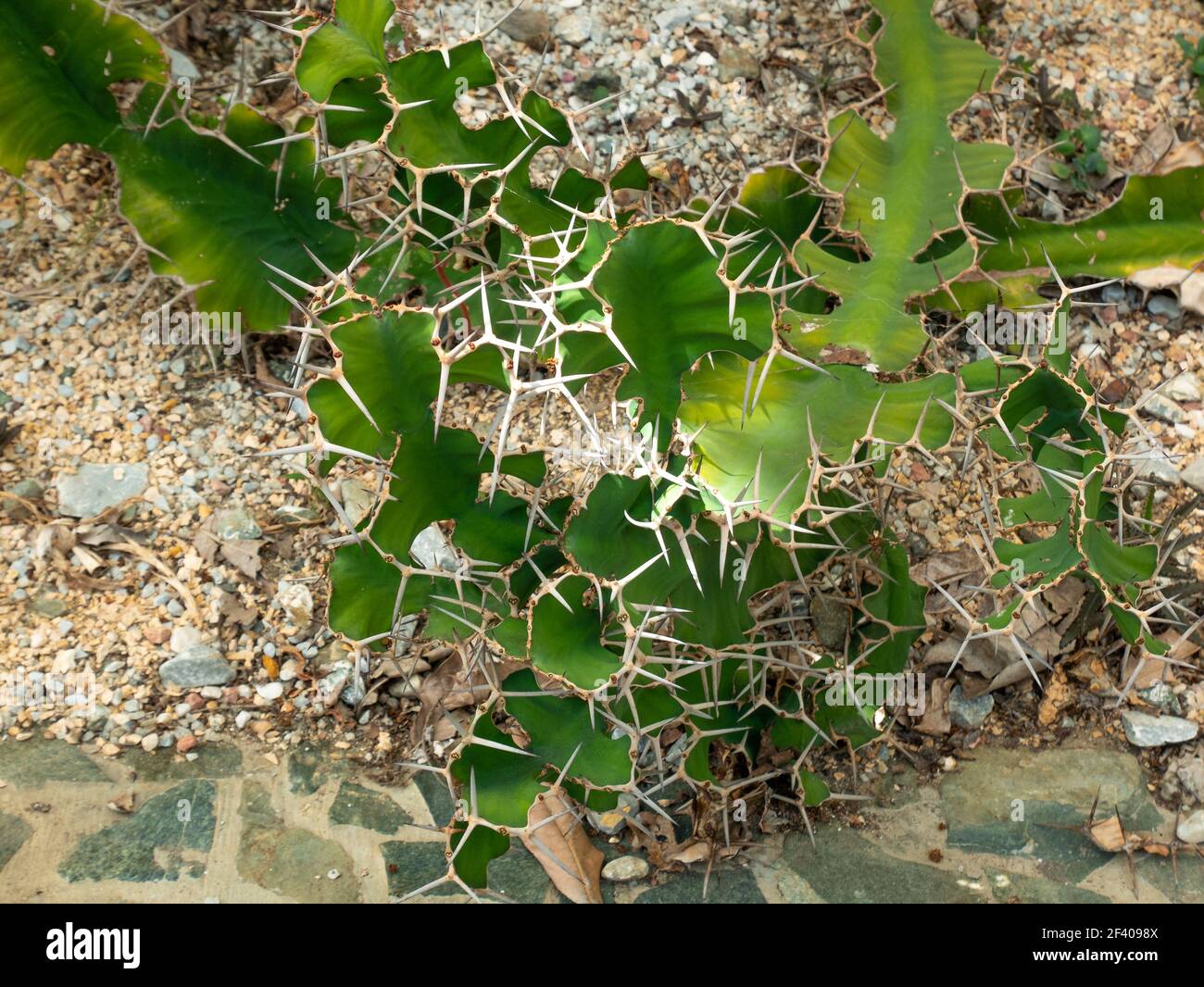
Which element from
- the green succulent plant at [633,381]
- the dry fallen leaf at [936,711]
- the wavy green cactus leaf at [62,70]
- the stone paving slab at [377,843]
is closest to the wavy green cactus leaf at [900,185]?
the green succulent plant at [633,381]

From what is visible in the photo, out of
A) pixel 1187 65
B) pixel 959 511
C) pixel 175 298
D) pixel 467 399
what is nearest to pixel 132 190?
pixel 175 298

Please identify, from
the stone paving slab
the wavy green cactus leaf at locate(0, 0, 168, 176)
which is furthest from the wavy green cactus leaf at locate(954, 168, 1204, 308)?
the wavy green cactus leaf at locate(0, 0, 168, 176)

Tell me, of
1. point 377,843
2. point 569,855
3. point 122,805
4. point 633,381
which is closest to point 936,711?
point 569,855

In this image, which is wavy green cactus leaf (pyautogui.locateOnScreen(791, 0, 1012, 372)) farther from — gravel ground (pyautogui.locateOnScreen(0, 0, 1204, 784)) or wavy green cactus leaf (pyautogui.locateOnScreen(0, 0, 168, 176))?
wavy green cactus leaf (pyautogui.locateOnScreen(0, 0, 168, 176))

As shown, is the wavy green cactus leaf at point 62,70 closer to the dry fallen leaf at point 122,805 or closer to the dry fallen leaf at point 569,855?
the dry fallen leaf at point 122,805

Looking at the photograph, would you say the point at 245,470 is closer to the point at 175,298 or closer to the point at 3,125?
the point at 175,298

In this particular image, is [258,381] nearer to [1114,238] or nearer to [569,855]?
[569,855]

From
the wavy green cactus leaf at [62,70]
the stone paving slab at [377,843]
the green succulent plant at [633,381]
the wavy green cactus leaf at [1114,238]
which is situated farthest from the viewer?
the wavy green cactus leaf at [1114,238]
